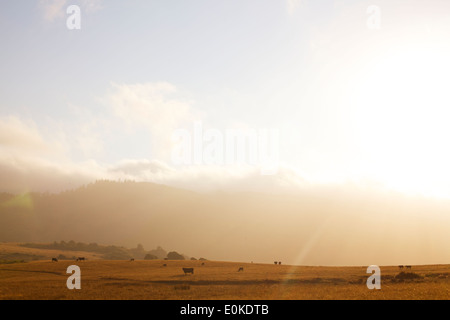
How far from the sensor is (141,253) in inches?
7042

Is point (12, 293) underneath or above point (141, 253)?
above

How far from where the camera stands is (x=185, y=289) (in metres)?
32.4
